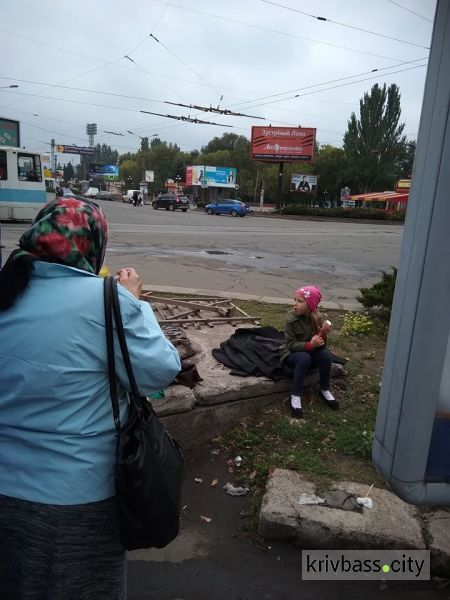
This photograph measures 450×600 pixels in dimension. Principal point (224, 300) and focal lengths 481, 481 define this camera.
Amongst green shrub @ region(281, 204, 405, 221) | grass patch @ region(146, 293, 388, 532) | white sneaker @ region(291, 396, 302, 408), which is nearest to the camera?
grass patch @ region(146, 293, 388, 532)

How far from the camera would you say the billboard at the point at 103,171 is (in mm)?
103188

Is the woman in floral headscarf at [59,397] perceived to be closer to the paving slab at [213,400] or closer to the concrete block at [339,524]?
the concrete block at [339,524]

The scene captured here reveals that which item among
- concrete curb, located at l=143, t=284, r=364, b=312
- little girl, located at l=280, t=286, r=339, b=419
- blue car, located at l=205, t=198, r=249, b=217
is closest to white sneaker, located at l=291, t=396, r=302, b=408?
little girl, located at l=280, t=286, r=339, b=419

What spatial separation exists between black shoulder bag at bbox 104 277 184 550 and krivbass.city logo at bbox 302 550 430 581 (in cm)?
137

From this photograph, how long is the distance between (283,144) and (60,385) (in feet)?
163

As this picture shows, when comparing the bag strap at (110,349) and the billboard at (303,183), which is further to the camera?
the billboard at (303,183)

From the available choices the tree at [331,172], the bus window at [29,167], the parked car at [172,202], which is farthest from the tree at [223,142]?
the bus window at [29,167]

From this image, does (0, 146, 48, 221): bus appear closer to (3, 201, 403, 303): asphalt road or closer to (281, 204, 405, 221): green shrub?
(3, 201, 403, 303): asphalt road

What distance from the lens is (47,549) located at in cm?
145

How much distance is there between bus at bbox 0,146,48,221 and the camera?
57.0 feet

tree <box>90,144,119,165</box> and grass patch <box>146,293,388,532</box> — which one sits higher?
tree <box>90,144,119,165</box>

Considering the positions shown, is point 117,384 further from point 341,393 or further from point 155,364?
point 341,393

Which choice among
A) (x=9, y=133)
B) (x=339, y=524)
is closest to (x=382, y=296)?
(x=339, y=524)

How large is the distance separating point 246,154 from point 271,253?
68424mm
